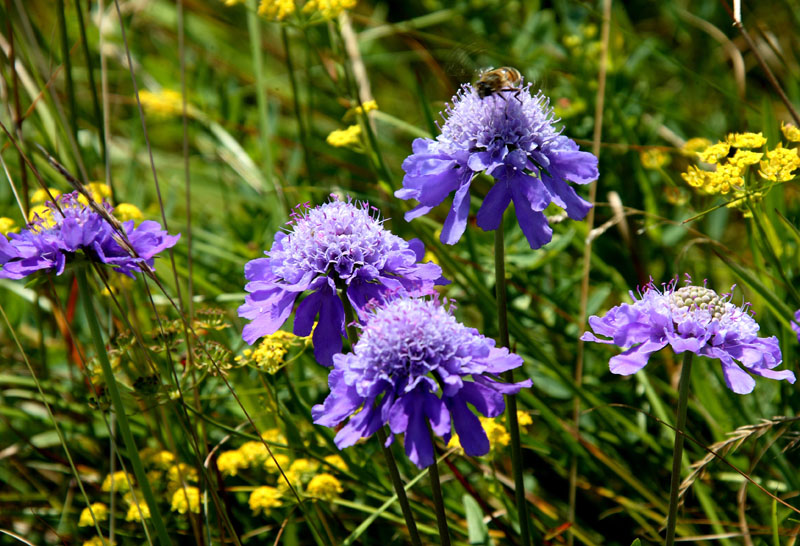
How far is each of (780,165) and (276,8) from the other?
173cm

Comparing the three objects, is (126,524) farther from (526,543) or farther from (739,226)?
(739,226)

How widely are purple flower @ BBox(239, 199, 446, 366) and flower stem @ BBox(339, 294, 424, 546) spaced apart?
0.02 m

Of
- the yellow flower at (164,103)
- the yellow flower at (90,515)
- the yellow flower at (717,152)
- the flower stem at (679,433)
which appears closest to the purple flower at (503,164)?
the flower stem at (679,433)

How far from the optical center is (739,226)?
3875 mm

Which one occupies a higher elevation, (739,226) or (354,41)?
(354,41)

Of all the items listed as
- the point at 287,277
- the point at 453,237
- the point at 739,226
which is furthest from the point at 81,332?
the point at 739,226

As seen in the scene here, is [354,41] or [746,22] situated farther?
[746,22]

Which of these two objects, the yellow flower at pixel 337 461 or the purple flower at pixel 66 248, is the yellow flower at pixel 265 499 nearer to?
the yellow flower at pixel 337 461

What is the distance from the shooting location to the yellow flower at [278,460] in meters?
2.21

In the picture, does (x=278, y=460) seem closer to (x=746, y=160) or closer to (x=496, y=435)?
(x=496, y=435)

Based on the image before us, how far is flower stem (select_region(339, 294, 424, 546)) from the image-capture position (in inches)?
61.9

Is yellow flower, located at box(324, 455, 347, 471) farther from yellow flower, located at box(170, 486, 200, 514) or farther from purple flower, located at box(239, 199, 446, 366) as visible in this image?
purple flower, located at box(239, 199, 446, 366)

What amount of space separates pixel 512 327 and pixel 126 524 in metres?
1.46

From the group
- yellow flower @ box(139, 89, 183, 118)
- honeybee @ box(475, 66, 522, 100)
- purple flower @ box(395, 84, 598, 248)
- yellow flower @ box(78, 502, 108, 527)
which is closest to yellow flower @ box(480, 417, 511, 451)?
purple flower @ box(395, 84, 598, 248)
